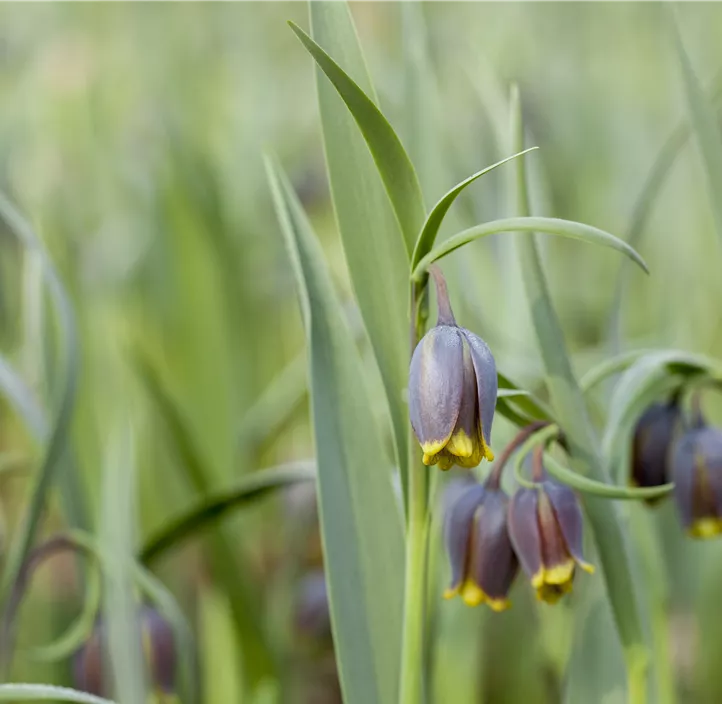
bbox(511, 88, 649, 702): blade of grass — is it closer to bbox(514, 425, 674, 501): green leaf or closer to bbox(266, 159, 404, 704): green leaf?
bbox(514, 425, 674, 501): green leaf

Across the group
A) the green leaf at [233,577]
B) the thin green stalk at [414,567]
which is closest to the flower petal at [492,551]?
the thin green stalk at [414,567]

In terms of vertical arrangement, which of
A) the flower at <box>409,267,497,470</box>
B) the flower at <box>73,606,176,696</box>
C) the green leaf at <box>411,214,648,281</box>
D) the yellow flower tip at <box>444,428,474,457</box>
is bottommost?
the flower at <box>73,606,176,696</box>

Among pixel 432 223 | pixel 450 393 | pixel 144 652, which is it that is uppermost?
pixel 432 223

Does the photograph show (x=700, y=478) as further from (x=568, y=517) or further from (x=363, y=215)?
(x=363, y=215)

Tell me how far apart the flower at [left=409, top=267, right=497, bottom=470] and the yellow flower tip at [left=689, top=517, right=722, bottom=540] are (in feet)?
1.34

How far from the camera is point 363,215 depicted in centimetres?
89

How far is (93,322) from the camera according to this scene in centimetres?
217

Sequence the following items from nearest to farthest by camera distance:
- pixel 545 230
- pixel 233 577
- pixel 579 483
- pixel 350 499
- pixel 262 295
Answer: pixel 545 230, pixel 579 483, pixel 350 499, pixel 233 577, pixel 262 295

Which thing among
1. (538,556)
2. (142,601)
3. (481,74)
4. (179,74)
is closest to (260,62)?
(179,74)

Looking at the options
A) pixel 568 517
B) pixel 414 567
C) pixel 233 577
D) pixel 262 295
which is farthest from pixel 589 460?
pixel 262 295

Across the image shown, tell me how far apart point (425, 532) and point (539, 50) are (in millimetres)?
4079

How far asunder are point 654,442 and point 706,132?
32 cm

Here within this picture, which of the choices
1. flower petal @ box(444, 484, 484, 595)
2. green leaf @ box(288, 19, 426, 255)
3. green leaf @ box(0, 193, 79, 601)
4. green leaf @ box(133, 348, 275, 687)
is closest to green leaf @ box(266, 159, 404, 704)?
flower petal @ box(444, 484, 484, 595)

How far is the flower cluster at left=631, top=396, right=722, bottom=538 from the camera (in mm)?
1049
